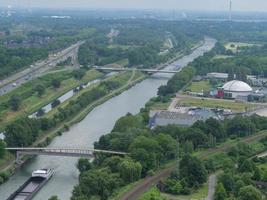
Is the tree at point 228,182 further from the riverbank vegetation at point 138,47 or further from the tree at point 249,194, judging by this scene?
the riverbank vegetation at point 138,47

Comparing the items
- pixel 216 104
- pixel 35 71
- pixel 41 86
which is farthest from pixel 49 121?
pixel 35 71

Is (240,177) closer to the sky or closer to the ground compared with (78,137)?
closer to the sky

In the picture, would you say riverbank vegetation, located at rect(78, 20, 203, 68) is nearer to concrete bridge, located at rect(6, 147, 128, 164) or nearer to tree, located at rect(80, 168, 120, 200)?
concrete bridge, located at rect(6, 147, 128, 164)

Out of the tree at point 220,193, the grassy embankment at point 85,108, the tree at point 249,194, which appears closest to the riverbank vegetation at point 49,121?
the grassy embankment at point 85,108

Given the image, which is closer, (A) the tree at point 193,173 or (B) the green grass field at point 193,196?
(B) the green grass field at point 193,196

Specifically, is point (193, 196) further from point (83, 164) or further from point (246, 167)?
point (83, 164)
